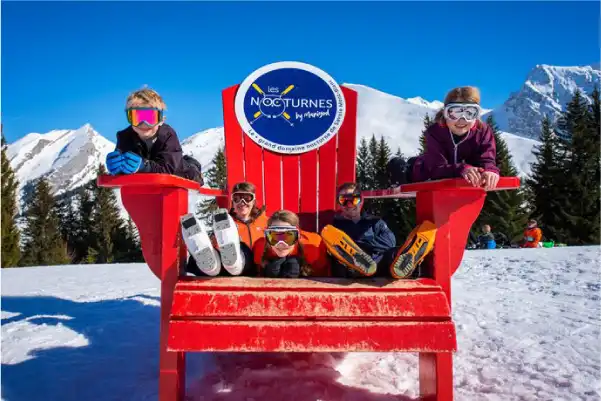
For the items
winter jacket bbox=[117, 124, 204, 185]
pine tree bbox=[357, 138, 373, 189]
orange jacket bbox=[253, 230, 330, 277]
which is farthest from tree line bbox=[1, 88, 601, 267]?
orange jacket bbox=[253, 230, 330, 277]

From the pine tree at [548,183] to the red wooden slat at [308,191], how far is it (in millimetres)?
22593

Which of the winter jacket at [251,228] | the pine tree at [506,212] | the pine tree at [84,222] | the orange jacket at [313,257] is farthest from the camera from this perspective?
the pine tree at [84,222]

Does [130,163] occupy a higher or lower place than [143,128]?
lower

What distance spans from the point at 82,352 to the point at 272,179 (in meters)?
1.43

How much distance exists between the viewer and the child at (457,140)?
5.91ft

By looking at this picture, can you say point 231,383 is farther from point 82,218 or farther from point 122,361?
point 82,218

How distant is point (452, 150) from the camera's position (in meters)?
1.90

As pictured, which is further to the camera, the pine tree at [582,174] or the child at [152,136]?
the pine tree at [582,174]

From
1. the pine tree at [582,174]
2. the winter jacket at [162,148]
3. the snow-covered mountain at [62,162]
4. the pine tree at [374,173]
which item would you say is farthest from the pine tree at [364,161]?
the snow-covered mountain at [62,162]

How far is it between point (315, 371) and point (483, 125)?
1.33 m

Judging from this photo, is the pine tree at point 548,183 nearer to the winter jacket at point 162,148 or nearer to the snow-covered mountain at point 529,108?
the winter jacket at point 162,148

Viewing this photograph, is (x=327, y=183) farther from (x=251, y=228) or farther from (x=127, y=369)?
(x=127, y=369)

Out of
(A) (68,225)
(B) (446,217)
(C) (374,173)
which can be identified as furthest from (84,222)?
(B) (446,217)

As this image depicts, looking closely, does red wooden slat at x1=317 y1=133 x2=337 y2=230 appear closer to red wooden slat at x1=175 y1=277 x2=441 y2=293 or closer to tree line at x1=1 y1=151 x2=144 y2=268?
red wooden slat at x1=175 y1=277 x2=441 y2=293
